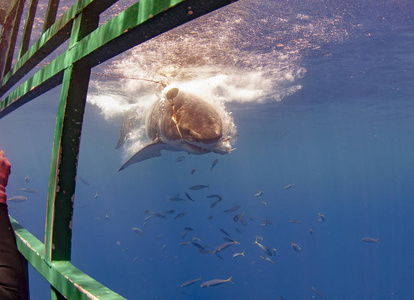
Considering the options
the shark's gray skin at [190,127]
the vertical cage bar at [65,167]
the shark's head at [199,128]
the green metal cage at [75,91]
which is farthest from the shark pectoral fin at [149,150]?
the vertical cage bar at [65,167]

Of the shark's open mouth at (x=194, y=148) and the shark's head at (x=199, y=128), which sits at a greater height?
the shark's head at (x=199, y=128)

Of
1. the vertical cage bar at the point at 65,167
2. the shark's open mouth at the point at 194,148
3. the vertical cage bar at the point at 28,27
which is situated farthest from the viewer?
the shark's open mouth at the point at 194,148

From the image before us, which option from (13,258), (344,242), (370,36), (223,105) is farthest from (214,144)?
(344,242)

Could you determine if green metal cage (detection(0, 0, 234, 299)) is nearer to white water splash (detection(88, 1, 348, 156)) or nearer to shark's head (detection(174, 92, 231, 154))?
shark's head (detection(174, 92, 231, 154))

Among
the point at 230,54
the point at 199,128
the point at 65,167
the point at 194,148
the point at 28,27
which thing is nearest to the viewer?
the point at 65,167

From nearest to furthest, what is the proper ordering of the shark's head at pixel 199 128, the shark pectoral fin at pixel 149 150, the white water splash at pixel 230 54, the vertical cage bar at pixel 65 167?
the vertical cage bar at pixel 65 167 → the shark's head at pixel 199 128 → the shark pectoral fin at pixel 149 150 → the white water splash at pixel 230 54

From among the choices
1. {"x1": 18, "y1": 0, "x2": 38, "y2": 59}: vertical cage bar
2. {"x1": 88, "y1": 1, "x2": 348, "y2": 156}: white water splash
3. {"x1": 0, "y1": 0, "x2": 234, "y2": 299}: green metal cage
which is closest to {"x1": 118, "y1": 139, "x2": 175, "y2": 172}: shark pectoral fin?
{"x1": 88, "y1": 1, "x2": 348, "y2": 156}: white water splash

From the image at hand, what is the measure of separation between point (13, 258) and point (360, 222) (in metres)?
135

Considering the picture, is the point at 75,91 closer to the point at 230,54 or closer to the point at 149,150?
the point at 149,150

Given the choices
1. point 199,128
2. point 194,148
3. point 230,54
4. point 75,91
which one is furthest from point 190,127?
point 230,54

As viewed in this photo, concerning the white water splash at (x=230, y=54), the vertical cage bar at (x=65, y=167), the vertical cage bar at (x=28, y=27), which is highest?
the white water splash at (x=230, y=54)

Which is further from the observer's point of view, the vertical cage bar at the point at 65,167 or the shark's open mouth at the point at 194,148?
the shark's open mouth at the point at 194,148

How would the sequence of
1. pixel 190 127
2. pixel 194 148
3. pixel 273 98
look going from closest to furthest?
pixel 190 127, pixel 194 148, pixel 273 98

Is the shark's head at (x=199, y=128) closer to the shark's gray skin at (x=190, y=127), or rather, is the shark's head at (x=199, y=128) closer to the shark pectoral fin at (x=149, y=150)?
the shark's gray skin at (x=190, y=127)
